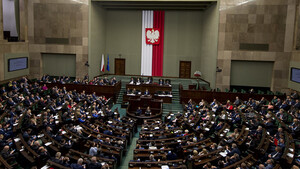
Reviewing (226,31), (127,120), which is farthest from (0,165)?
(226,31)

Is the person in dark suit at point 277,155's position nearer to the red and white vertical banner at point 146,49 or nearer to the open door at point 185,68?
the open door at point 185,68

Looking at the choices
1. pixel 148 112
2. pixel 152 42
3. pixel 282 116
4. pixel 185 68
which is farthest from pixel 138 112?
pixel 152 42

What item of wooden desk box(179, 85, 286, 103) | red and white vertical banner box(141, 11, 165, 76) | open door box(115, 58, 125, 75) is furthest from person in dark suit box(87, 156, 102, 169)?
open door box(115, 58, 125, 75)

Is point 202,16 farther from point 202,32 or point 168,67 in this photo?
point 168,67

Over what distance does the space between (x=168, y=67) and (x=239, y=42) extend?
803 cm

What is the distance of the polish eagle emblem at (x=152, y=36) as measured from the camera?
2729 centimetres

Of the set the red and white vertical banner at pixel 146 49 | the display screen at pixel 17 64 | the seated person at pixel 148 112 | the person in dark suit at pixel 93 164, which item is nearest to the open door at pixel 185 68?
the red and white vertical banner at pixel 146 49

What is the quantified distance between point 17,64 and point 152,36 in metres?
12.8

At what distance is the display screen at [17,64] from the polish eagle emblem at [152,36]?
38.3 feet

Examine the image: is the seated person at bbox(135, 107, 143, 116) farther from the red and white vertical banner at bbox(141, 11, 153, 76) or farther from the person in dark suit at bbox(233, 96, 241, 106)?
the red and white vertical banner at bbox(141, 11, 153, 76)

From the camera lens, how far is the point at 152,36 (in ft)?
90.0

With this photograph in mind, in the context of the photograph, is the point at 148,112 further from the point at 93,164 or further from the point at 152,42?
the point at 152,42

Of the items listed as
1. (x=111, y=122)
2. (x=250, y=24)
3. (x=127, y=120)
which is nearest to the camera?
(x=111, y=122)

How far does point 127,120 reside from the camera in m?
14.7
